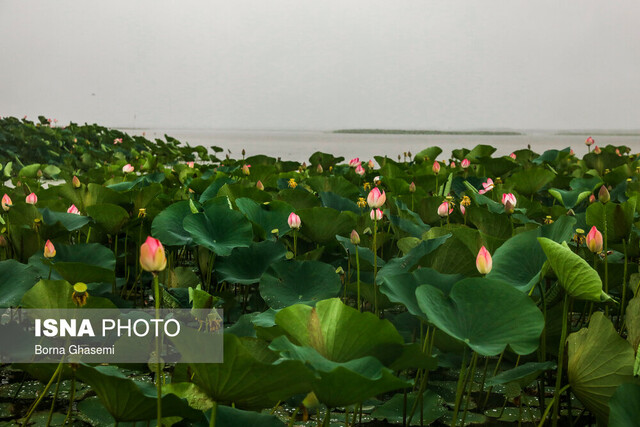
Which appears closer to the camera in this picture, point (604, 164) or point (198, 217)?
point (198, 217)

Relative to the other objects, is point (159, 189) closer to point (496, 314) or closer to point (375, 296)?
point (375, 296)

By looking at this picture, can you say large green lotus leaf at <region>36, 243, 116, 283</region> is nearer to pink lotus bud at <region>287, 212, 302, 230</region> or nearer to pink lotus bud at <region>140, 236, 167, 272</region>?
pink lotus bud at <region>287, 212, 302, 230</region>

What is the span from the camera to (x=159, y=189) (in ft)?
5.43

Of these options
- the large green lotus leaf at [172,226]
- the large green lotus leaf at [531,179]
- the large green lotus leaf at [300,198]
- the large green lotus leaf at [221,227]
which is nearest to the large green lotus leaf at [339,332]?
the large green lotus leaf at [221,227]

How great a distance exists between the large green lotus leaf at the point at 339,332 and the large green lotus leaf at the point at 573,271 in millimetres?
262

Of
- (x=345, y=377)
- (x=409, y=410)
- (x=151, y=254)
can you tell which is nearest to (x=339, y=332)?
(x=345, y=377)

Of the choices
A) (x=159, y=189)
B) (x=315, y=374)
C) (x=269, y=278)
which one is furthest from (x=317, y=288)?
(x=159, y=189)

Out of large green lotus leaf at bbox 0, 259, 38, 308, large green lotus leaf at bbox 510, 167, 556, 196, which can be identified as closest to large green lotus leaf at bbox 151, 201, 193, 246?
large green lotus leaf at bbox 0, 259, 38, 308

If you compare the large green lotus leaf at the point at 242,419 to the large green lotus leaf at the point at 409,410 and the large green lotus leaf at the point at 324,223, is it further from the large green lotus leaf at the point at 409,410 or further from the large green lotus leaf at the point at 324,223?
the large green lotus leaf at the point at 324,223

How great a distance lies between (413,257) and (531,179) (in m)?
1.27

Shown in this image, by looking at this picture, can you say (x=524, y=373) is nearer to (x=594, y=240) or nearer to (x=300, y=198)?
(x=594, y=240)

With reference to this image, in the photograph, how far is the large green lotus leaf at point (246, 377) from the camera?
0.62 meters

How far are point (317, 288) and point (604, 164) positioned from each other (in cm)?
242

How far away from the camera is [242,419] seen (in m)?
0.72
